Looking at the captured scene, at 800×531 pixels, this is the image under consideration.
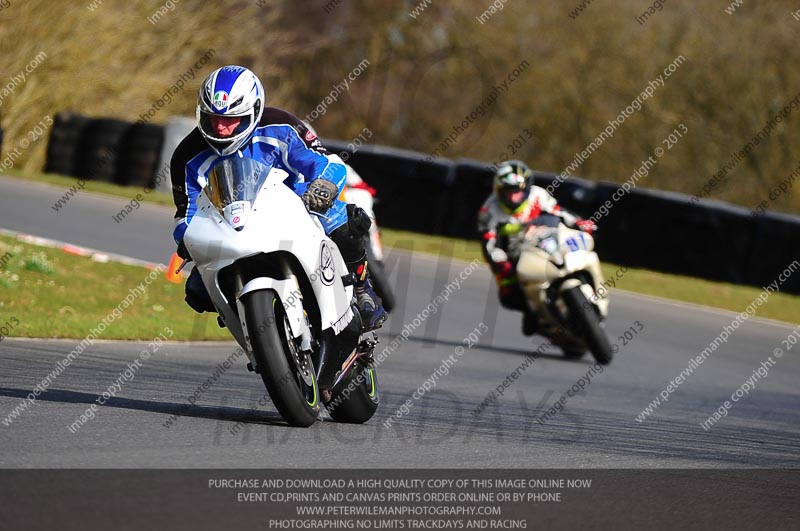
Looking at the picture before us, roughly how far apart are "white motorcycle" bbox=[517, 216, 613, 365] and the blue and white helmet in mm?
6023

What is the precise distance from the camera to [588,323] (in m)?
11.7

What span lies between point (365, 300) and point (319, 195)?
0.69 metres

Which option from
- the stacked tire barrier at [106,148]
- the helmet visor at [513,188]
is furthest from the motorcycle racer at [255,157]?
the stacked tire barrier at [106,148]

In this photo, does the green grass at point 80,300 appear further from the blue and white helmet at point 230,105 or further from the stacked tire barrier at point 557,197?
the stacked tire barrier at point 557,197

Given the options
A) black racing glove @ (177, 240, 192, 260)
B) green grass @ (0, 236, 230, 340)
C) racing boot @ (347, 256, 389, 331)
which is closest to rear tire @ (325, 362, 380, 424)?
racing boot @ (347, 256, 389, 331)

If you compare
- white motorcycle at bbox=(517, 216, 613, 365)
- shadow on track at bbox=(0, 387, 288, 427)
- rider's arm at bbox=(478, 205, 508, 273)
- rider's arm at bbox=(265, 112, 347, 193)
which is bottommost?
rider's arm at bbox=(478, 205, 508, 273)

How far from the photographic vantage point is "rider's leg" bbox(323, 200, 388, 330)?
6.56 metres

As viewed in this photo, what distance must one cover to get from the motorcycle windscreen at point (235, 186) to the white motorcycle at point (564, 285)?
19.9ft

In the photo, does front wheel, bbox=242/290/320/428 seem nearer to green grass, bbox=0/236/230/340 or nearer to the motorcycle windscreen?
the motorcycle windscreen

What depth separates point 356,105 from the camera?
1655 inches

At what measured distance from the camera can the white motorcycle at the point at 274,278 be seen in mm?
5879
